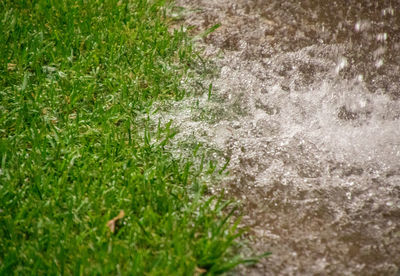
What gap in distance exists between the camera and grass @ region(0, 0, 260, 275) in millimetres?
1958

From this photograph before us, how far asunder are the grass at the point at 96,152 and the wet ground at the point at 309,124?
0.26 m

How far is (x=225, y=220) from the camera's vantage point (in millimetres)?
2066

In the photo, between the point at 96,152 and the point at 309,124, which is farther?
the point at 309,124

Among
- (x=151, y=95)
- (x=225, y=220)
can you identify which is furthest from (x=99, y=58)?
Result: (x=225, y=220)

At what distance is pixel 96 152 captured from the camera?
98.3 inches

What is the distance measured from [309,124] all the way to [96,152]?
143 cm

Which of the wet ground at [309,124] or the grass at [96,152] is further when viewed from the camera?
the wet ground at [309,124]

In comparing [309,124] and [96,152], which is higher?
[309,124]

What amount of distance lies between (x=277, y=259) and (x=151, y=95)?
146 cm

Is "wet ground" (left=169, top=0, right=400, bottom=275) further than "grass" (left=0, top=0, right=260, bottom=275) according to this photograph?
Yes

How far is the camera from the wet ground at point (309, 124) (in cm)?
213

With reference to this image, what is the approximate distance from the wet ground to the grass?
26 centimetres

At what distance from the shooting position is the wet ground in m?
2.13

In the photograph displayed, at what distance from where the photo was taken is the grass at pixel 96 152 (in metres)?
1.96
